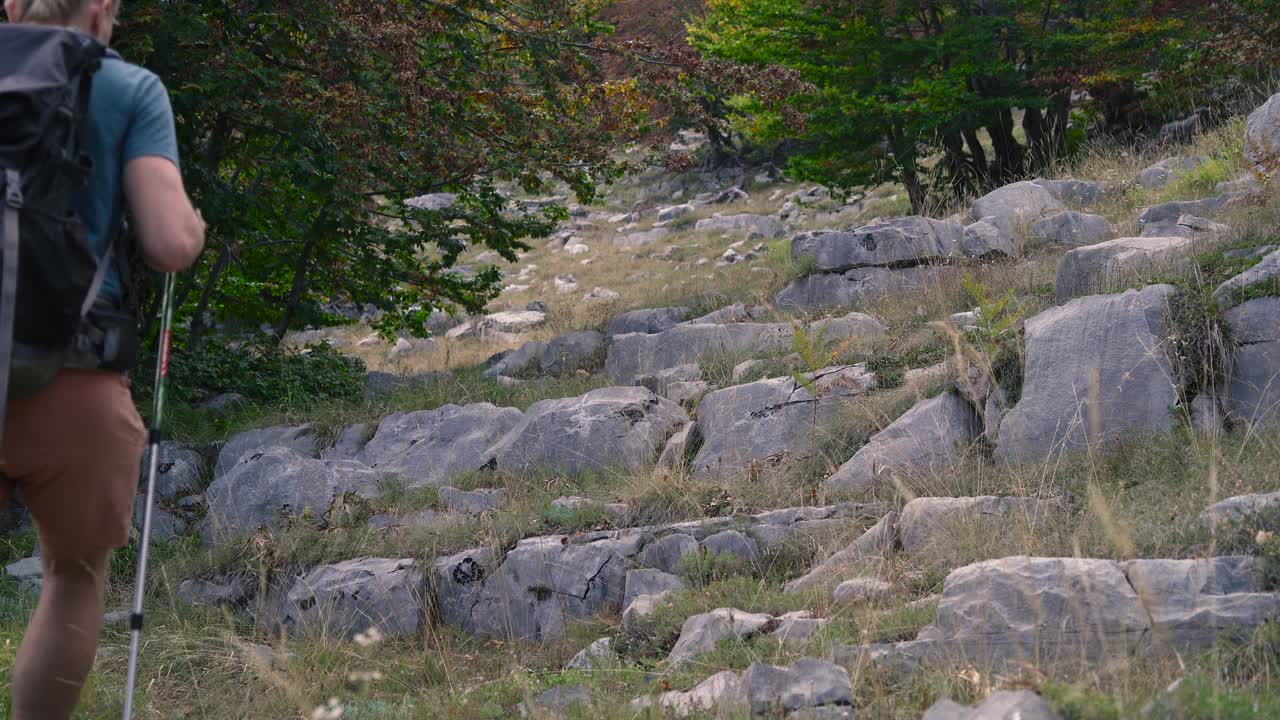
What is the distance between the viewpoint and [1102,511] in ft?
9.83

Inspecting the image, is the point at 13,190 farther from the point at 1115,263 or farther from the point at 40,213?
the point at 1115,263

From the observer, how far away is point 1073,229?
867 centimetres

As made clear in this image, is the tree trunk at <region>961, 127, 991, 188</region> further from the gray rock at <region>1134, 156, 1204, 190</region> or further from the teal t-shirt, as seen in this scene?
the teal t-shirt

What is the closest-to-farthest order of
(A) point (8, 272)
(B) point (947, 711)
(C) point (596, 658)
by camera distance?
(A) point (8, 272) < (B) point (947, 711) < (C) point (596, 658)

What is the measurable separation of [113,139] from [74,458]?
82 centimetres

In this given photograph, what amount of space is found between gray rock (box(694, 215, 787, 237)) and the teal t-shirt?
17.8 meters

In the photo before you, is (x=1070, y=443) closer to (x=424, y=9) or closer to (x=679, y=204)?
(x=424, y=9)

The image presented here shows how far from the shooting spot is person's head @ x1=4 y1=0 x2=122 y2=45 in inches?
103

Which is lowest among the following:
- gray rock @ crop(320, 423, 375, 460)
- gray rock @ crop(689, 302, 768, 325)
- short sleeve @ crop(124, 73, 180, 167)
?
gray rock @ crop(320, 423, 375, 460)

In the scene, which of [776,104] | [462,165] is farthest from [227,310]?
[776,104]

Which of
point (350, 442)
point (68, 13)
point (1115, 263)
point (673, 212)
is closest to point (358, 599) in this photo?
point (350, 442)

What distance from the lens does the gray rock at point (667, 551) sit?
5.20 metres

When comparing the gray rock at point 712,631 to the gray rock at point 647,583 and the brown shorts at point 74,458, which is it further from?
the brown shorts at point 74,458

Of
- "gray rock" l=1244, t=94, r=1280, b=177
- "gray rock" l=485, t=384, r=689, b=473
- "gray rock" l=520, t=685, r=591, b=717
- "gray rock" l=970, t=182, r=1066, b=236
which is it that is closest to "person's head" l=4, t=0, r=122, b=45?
"gray rock" l=520, t=685, r=591, b=717
